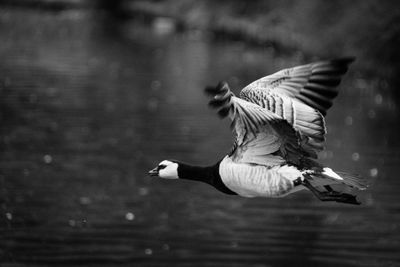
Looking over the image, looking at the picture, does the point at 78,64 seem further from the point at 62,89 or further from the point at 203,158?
the point at 203,158

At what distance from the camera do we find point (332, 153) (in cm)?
2783

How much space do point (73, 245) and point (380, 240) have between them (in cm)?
648

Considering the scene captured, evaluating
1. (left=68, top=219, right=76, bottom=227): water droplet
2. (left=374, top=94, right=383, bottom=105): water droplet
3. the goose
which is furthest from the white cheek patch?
(left=374, top=94, right=383, bottom=105): water droplet

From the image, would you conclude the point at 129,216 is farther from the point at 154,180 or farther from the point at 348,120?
the point at 348,120

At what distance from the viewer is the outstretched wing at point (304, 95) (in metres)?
9.77

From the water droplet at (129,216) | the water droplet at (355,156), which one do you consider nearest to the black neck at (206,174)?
the water droplet at (129,216)

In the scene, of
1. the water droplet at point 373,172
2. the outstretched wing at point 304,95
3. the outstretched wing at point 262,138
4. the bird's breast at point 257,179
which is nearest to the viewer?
the outstretched wing at point 262,138

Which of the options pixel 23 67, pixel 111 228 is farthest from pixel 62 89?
pixel 111 228

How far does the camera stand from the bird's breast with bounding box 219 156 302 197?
9.13 meters

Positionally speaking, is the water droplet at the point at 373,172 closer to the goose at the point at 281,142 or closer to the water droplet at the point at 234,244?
the water droplet at the point at 234,244

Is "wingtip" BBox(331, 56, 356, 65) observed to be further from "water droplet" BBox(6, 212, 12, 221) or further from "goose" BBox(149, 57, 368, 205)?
"water droplet" BBox(6, 212, 12, 221)

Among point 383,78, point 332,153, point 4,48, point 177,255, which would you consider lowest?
point 177,255

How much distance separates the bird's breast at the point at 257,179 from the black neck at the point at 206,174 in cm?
11

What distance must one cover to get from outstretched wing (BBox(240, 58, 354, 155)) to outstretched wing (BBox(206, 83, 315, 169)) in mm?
239
